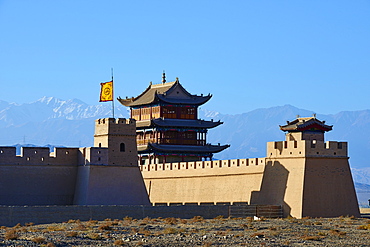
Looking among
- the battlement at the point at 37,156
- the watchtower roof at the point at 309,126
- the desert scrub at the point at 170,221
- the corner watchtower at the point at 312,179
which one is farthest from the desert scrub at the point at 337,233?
the watchtower roof at the point at 309,126

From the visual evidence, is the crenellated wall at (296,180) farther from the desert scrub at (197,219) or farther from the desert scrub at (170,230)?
the desert scrub at (170,230)

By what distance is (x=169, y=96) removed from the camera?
225 feet

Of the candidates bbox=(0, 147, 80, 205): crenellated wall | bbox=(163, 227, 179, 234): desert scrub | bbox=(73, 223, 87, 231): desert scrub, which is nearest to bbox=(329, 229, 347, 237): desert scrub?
bbox=(163, 227, 179, 234): desert scrub

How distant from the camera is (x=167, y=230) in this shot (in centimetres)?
3712

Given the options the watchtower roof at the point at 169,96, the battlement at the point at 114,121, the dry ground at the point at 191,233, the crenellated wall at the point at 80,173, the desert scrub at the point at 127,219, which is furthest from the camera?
the watchtower roof at the point at 169,96

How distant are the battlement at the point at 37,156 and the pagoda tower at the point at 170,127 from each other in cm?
1667

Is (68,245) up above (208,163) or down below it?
below

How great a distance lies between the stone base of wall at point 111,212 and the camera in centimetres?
4081

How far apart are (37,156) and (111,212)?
22.1 feet

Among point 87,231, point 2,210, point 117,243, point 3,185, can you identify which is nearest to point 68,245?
point 117,243

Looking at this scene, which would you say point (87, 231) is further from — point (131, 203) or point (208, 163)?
point (208, 163)

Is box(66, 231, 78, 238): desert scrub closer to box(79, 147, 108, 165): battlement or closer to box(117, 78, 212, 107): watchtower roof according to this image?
box(79, 147, 108, 165): battlement

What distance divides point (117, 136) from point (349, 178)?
1285 centimetres

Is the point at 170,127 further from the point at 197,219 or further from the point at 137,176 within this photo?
the point at 197,219
